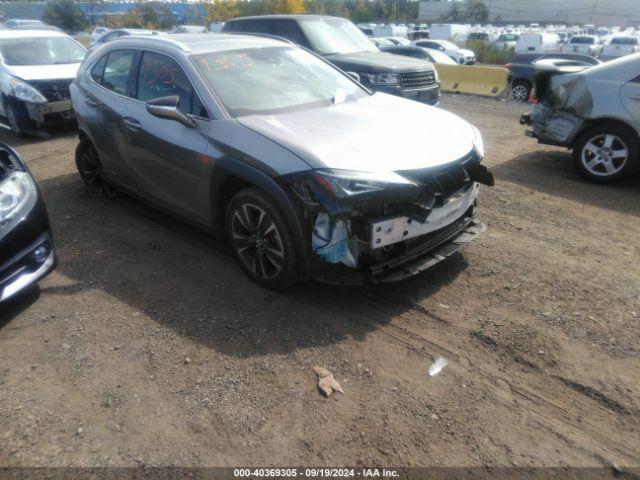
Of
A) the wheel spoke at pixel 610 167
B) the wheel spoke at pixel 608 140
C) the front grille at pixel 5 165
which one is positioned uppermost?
the front grille at pixel 5 165

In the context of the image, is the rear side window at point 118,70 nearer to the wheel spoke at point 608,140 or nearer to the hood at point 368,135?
the hood at point 368,135

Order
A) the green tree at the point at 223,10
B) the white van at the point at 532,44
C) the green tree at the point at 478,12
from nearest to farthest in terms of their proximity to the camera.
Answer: the white van at the point at 532,44, the green tree at the point at 223,10, the green tree at the point at 478,12

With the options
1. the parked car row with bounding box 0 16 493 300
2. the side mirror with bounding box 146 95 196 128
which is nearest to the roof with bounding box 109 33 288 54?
the parked car row with bounding box 0 16 493 300

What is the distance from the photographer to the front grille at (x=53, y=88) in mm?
7961

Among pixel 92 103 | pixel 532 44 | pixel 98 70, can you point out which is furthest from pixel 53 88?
pixel 532 44

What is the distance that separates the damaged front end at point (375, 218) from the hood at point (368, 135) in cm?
9

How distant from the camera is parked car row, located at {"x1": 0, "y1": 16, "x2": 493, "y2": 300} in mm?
3074

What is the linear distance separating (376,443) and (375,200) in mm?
1400

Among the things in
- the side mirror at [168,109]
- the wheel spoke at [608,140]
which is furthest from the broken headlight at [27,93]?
the wheel spoke at [608,140]

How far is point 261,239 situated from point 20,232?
162 centimetres

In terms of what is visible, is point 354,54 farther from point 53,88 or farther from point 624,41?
point 624,41

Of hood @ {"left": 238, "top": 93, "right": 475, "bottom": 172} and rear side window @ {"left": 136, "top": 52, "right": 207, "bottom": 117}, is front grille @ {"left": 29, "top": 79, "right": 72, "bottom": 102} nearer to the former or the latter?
rear side window @ {"left": 136, "top": 52, "right": 207, "bottom": 117}

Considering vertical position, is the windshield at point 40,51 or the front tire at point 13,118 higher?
the windshield at point 40,51

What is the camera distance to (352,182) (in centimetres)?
294
